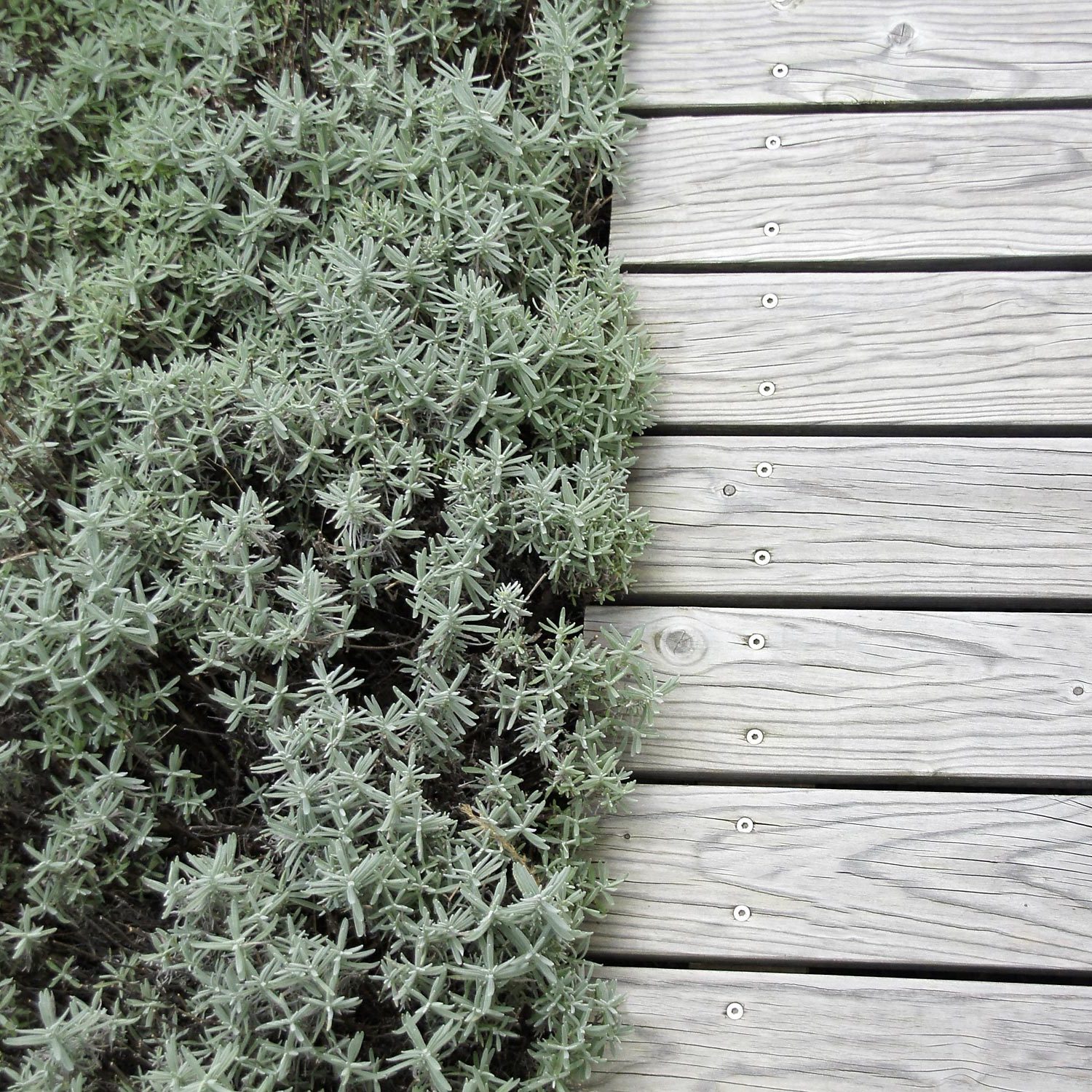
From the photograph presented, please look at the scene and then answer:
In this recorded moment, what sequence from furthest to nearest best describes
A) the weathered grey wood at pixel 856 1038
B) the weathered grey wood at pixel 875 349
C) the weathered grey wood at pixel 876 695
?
the weathered grey wood at pixel 875 349 → the weathered grey wood at pixel 876 695 → the weathered grey wood at pixel 856 1038

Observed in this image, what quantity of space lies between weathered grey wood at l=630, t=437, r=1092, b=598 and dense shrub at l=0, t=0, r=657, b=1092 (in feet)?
0.66

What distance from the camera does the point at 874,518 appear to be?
212 cm

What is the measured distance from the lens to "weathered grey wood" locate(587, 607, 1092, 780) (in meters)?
2.00

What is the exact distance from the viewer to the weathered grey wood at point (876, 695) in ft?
6.56

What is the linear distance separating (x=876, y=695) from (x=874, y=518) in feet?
1.18

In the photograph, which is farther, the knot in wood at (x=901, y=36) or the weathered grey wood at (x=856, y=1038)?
the knot in wood at (x=901, y=36)

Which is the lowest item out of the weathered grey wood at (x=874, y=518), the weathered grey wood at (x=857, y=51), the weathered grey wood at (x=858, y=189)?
the weathered grey wood at (x=874, y=518)

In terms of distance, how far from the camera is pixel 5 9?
8.02ft

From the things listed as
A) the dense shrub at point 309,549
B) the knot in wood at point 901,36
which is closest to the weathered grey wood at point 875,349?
the dense shrub at point 309,549

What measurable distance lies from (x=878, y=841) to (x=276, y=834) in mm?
1098

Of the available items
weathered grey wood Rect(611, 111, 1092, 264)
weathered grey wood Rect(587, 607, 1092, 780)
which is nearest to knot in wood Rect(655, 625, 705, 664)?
weathered grey wood Rect(587, 607, 1092, 780)

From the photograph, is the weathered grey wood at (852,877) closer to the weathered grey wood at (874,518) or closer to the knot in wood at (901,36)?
the weathered grey wood at (874,518)

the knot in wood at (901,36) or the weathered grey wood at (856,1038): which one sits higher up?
the knot in wood at (901,36)

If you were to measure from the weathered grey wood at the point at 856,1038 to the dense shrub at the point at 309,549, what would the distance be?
19 centimetres
